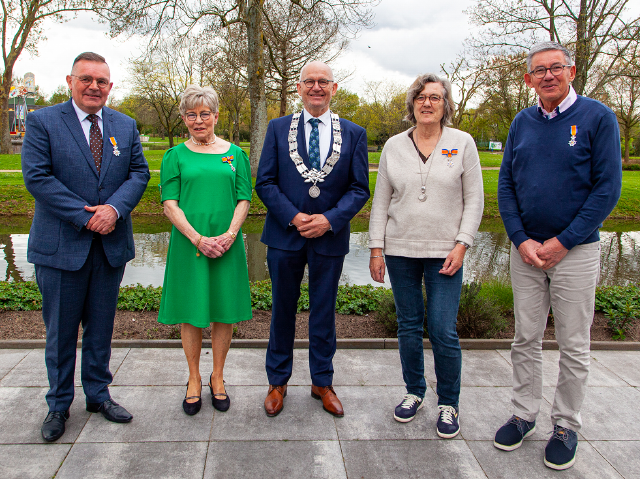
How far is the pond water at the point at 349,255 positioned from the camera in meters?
7.88

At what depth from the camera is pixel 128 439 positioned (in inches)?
116

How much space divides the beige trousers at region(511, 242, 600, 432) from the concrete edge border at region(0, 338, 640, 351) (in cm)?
143

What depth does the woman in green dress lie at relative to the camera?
3.24 m

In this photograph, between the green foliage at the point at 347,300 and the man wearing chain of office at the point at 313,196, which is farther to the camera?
the green foliage at the point at 347,300

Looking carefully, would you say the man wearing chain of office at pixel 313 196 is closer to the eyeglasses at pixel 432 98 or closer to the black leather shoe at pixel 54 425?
the eyeglasses at pixel 432 98

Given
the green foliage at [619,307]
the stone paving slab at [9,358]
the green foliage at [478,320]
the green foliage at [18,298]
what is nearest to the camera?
the stone paving slab at [9,358]

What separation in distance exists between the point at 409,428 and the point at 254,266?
578 cm

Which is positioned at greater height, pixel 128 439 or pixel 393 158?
pixel 393 158

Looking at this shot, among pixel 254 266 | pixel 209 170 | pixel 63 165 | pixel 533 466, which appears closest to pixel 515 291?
pixel 533 466

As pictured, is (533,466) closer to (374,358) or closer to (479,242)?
(374,358)

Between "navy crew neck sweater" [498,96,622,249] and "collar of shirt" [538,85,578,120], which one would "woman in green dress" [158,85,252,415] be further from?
"collar of shirt" [538,85,578,120]

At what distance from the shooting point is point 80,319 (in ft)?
10.7

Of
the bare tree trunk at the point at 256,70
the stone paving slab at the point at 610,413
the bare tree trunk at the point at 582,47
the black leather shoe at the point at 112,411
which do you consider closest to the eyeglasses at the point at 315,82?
the black leather shoe at the point at 112,411

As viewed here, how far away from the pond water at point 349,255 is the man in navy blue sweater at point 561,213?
453 cm
